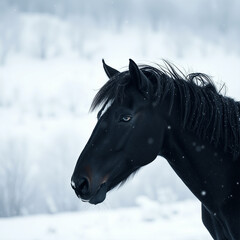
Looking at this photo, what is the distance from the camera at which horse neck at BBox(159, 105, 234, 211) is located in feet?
8.39

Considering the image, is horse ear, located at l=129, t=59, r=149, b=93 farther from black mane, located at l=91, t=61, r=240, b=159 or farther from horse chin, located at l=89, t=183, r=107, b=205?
horse chin, located at l=89, t=183, r=107, b=205

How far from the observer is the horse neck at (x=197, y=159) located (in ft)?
8.39

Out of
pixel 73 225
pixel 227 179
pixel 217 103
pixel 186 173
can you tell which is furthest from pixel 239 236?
pixel 73 225

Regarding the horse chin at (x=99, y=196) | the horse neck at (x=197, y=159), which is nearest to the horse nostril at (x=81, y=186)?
the horse chin at (x=99, y=196)

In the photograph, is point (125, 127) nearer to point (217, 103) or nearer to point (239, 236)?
point (217, 103)

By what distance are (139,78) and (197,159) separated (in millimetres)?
788

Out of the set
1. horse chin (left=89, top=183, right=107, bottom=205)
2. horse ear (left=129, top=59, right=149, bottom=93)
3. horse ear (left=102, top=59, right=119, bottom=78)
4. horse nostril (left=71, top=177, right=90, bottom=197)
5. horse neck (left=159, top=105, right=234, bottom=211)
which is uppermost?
horse ear (left=129, top=59, right=149, bottom=93)

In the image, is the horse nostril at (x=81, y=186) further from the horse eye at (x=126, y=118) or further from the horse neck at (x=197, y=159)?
the horse neck at (x=197, y=159)

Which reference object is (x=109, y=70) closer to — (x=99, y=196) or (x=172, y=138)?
(x=172, y=138)

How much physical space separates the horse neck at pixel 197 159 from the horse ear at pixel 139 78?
1.05 ft

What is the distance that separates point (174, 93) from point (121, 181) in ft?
2.71

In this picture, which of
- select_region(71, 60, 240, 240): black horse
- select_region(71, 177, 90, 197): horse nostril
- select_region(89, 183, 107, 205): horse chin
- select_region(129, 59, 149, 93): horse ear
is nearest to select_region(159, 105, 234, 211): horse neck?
select_region(71, 60, 240, 240): black horse

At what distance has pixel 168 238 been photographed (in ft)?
22.5

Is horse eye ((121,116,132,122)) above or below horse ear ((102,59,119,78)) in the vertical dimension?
below
